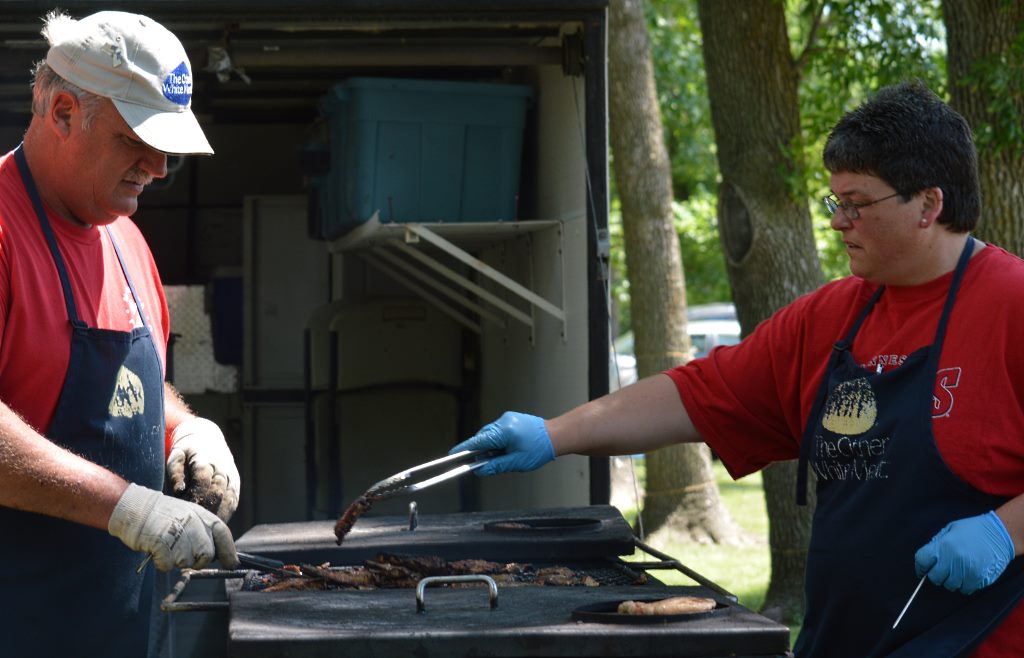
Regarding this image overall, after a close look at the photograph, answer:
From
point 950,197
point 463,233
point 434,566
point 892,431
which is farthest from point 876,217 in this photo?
point 463,233

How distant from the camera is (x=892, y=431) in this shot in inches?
95.3

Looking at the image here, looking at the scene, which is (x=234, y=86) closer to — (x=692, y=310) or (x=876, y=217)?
(x=876, y=217)

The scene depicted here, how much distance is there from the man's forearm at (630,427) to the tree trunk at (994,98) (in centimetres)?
272

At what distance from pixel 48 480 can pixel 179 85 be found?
882 mm

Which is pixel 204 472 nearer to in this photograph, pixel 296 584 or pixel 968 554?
pixel 296 584

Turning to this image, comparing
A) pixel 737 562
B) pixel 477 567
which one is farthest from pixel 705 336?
pixel 477 567

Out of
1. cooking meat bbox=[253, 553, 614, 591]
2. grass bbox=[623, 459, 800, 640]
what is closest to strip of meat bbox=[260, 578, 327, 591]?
cooking meat bbox=[253, 553, 614, 591]

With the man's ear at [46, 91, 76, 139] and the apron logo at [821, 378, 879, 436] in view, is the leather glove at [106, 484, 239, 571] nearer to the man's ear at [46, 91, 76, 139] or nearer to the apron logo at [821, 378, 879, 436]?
the man's ear at [46, 91, 76, 139]

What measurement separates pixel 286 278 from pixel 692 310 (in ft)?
42.5

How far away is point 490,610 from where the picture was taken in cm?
234

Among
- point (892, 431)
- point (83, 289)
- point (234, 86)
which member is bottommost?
point (892, 431)

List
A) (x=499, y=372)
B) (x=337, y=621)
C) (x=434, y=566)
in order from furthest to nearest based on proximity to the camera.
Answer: (x=499, y=372) → (x=434, y=566) → (x=337, y=621)

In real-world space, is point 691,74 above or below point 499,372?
above

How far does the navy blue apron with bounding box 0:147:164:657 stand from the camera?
8.23 ft
